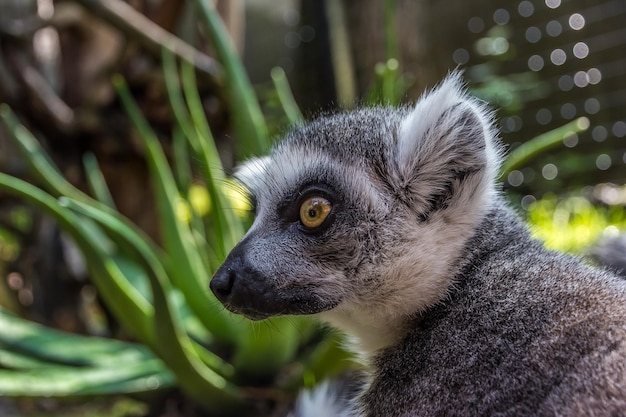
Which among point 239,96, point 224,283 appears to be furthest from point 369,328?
point 239,96

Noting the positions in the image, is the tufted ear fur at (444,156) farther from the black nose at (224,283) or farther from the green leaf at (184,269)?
the green leaf at (184,269)

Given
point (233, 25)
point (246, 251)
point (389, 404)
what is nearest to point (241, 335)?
point (246, 251)

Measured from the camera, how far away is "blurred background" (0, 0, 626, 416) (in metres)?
2.37

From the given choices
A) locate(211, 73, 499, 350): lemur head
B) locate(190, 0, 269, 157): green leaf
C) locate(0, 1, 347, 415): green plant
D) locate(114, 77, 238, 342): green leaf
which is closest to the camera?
locate(211, 73, 499, 350): lemur head

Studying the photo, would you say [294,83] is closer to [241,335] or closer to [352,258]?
[241,335]

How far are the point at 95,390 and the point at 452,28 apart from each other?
281cm

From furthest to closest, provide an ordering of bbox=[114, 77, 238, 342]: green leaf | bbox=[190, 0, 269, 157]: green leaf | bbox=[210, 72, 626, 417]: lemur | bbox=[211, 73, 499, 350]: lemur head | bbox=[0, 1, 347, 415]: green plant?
bbox=[190, 0, 269, 157]: green leaf
bbox=[114, 77, 238, 342]: green leaf
bbox=[0, 1, 347, 415]: green plant
bbox=[211, 73, 499, 350]: lemur head
bbox=[210, 72, 626, 417]: lemur

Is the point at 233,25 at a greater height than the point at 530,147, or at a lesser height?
greater

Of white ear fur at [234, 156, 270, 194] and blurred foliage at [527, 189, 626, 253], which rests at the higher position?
white ear fur at [234, 156, 270, 194]

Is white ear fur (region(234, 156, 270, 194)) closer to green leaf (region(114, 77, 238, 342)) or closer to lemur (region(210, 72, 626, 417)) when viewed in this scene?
lemur (region(210, 72, 626, 417))

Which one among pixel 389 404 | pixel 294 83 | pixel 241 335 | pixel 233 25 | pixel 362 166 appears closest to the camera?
pixel 389 404

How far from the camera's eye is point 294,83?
3496 millimetres

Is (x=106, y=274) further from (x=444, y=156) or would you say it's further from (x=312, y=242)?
(x=444, y=156)

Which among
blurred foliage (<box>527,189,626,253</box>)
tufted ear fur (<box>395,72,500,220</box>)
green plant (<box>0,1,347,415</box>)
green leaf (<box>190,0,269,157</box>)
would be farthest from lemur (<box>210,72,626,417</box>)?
blurred foliage (<box>527,189,626,253</box>)
